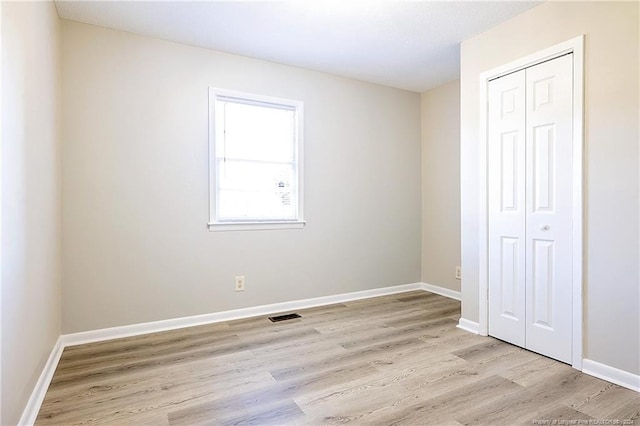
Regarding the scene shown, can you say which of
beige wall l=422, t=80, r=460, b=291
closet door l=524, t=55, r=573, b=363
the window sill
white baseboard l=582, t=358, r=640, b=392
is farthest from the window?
white baseboard l=582, t=358, r=640, b=392

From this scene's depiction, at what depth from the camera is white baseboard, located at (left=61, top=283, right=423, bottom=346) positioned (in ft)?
9.32

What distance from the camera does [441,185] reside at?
4.38 meters

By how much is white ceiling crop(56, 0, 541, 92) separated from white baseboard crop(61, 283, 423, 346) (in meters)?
2.45

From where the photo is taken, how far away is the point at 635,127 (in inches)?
81.4

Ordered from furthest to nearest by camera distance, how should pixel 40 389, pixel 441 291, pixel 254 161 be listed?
1. pixel 441 291
2. pixel 254 161
3. pixel 40 389

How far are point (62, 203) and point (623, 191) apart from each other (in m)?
3.83

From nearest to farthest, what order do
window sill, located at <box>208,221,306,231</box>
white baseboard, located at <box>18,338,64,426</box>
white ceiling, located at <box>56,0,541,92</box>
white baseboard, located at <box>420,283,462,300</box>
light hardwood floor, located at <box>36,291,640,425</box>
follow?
white baseboard, located at <box>18,338,64,426</box> → light hardwood floor, located at <box>36,291,640,425</box> → white ceiling, located at <box>56,0,541,92</box> → window sill, located at <box>208,221,306,231</box> → white baseboard, located at <box>420,283,462,300</box>

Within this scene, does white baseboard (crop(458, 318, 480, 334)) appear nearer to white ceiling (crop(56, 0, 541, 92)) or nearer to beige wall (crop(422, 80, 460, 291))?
beige wall (crop(422, 80, 460, 291))

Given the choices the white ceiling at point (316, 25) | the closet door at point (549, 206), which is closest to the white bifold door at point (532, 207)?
the closet door at point (549, 206)

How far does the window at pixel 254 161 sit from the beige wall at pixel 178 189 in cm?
10

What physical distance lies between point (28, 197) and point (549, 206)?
320 centimetres

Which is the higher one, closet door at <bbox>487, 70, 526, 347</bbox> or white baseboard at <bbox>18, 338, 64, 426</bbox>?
closet door at <bbox>487, 70, 526, 347</bbox>

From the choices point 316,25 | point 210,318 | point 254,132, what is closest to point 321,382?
point 210,318

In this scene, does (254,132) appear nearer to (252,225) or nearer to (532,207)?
(252,225)
